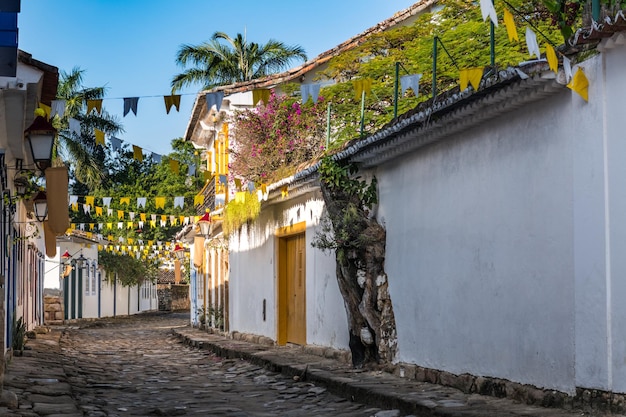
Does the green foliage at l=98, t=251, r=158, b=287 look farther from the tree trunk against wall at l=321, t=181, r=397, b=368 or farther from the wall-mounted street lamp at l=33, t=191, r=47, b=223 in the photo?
the tree trunk against wall at l=321, t=181, r=397, b=368

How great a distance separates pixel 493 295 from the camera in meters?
8.77

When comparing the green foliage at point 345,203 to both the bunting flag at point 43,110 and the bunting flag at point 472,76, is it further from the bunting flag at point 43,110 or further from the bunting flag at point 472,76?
the bunting flag at point 472,76

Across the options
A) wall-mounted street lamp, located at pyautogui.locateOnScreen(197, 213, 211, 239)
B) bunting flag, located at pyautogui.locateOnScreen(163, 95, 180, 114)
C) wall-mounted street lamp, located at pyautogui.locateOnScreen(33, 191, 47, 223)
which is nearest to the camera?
bunting flag, located at pyautogui.locateOnScreen(163, 95, 180, 114)

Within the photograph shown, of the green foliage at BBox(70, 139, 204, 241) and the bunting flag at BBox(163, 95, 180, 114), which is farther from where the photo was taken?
the green foliage at BBox(70, 139, 204, 241)

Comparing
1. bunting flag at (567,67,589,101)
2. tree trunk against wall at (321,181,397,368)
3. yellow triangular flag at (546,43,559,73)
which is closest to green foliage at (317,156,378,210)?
tree trunk against wall at (321,181,397,368)

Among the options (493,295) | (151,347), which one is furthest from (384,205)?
(151,347)

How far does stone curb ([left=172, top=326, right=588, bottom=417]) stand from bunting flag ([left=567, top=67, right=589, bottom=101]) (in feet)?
8.00

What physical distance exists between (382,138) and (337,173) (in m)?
1.76

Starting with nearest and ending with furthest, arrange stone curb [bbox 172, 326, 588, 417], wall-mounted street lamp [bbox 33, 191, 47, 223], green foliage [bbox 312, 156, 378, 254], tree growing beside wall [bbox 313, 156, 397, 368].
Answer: stone curb [bbox 172, 326, 588, 417], tree growing beside wall [bbox 313, 156, 397, 368], green foliage [bbox 312, 156, 378, 254], wall-mounted street lamp [bbox 33, 191, 47, 223]

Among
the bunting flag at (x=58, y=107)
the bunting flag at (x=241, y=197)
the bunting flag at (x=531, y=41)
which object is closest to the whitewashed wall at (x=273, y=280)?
the bunting flag at (x=241, y=197)

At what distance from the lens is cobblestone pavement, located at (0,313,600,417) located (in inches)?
332

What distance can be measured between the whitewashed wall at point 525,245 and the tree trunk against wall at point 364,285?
1.14ft

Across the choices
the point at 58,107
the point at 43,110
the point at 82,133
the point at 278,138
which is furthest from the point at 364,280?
the point at 82,133

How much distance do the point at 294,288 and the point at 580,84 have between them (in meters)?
10.3
